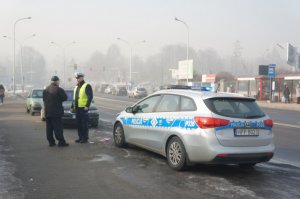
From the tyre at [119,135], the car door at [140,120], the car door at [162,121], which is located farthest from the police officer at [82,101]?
the car door at [162,121]

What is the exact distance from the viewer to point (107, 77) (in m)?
147

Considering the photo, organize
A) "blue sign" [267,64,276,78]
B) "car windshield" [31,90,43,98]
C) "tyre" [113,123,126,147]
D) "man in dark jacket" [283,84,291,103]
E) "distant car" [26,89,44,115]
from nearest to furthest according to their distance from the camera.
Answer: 1. "tyre" [113,123,126,147]
2. "distant car" [26,89,44,115]
3. "car windshield" [31,90,43,98]
4. "man in dark jacket" [283,84,291,103]
5. "blue sign" [267,64,276,78]

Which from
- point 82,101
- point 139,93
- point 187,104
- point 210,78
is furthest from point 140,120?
point 210,78

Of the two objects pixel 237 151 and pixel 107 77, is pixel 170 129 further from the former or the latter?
pixel 107 77

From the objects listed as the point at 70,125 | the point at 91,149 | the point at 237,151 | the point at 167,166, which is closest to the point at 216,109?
the point at 237,151

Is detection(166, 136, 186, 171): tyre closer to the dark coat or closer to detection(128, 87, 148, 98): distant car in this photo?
the dark coat

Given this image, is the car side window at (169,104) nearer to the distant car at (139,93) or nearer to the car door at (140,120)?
the car door at (140,120)

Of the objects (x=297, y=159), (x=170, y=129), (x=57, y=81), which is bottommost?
(x=297, y=159)

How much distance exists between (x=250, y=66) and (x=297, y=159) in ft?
467

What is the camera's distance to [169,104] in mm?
8094

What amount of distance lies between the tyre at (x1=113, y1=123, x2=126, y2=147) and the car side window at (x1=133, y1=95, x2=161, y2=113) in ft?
2.49

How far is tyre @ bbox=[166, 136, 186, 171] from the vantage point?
7.17 m

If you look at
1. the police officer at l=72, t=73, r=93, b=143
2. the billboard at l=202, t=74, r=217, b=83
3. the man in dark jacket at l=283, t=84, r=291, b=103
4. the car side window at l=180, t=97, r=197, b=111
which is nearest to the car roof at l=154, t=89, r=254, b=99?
the car side window at l=180, t=97, r=197, b=111

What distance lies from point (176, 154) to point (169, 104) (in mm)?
1172
